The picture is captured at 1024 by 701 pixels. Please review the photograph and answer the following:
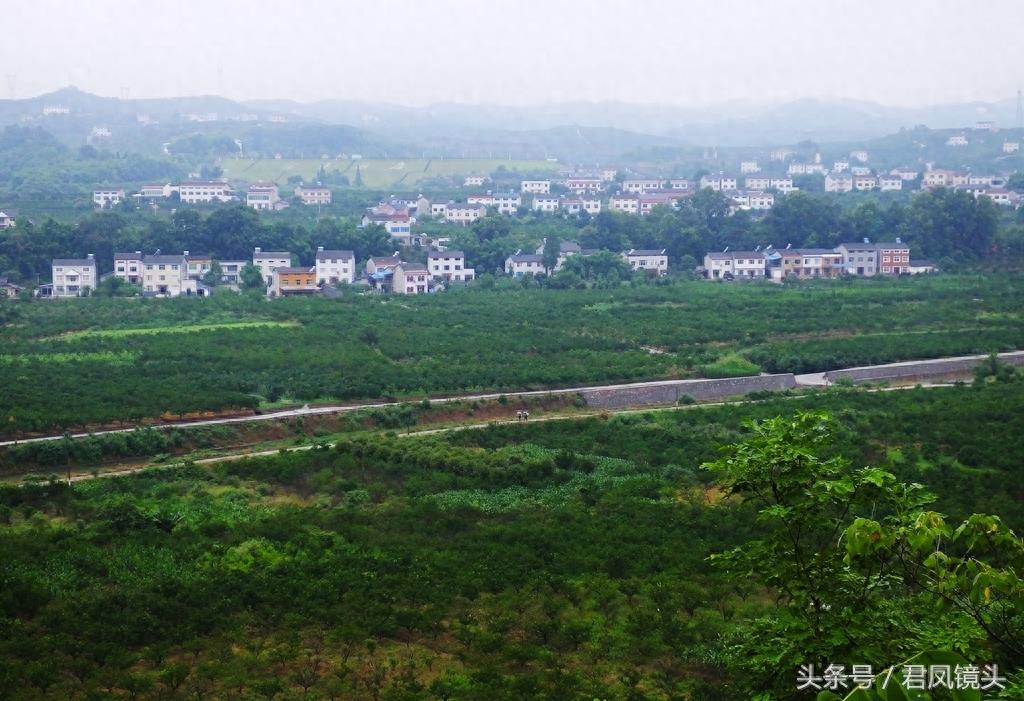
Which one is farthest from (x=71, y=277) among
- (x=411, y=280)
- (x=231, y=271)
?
(x=411, y=280)

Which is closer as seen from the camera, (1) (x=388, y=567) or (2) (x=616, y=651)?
(2) (x=616, y=651)

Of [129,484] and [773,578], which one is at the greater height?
[773,578]

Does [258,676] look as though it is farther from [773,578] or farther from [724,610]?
[773,578]

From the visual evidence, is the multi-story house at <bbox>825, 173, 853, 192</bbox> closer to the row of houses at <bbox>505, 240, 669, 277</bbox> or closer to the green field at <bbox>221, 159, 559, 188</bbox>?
the green field at <bbox>221, 159, 559, 188</bbox>

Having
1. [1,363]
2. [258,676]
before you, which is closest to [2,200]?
[1,363]

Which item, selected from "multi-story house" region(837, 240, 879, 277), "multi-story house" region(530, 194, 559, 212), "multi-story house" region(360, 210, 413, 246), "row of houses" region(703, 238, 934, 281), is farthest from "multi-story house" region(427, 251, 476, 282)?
"multi-story house" region(530, 194, 559, 212)

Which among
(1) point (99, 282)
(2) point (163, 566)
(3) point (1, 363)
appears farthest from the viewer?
(1) point (99, 282)

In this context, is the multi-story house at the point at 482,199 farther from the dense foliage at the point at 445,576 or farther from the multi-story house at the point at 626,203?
the dense foliage at the point at 445,576
